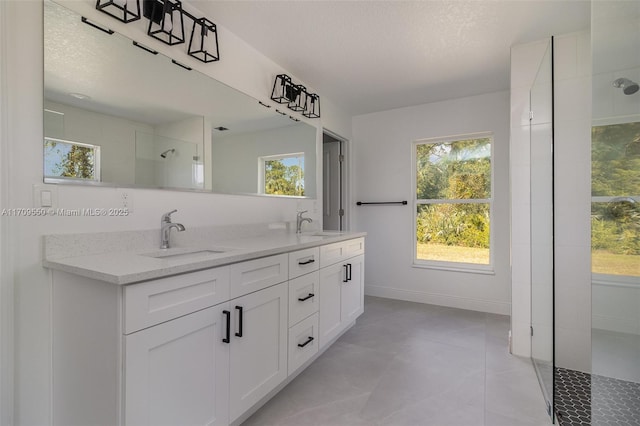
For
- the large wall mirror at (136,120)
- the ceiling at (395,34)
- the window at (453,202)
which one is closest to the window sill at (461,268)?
the window at (453,202)

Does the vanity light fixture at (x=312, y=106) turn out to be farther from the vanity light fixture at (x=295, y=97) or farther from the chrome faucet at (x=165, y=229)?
the chrome faucet at (x=165, y=229)

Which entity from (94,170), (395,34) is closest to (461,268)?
(395,34)

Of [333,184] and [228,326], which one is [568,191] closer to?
[228,326]

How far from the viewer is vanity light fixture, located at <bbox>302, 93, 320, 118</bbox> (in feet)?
9.89

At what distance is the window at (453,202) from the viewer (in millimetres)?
3428

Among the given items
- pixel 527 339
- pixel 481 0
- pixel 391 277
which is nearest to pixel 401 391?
pixel 527 339

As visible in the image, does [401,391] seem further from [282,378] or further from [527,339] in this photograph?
[527,339]

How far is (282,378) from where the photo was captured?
5.74ft

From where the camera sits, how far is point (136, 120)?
1.59 metres

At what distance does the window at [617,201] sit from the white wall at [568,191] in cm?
62

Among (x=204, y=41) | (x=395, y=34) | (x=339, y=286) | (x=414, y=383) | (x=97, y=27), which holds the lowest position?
(x=414, y=383)

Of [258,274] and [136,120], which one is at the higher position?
[136,120]

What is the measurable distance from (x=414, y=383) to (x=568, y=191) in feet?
5.29

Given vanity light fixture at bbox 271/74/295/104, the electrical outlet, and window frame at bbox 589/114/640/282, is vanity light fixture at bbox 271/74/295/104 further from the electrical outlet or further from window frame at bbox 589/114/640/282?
window frame at bbox 589/114/640/282
